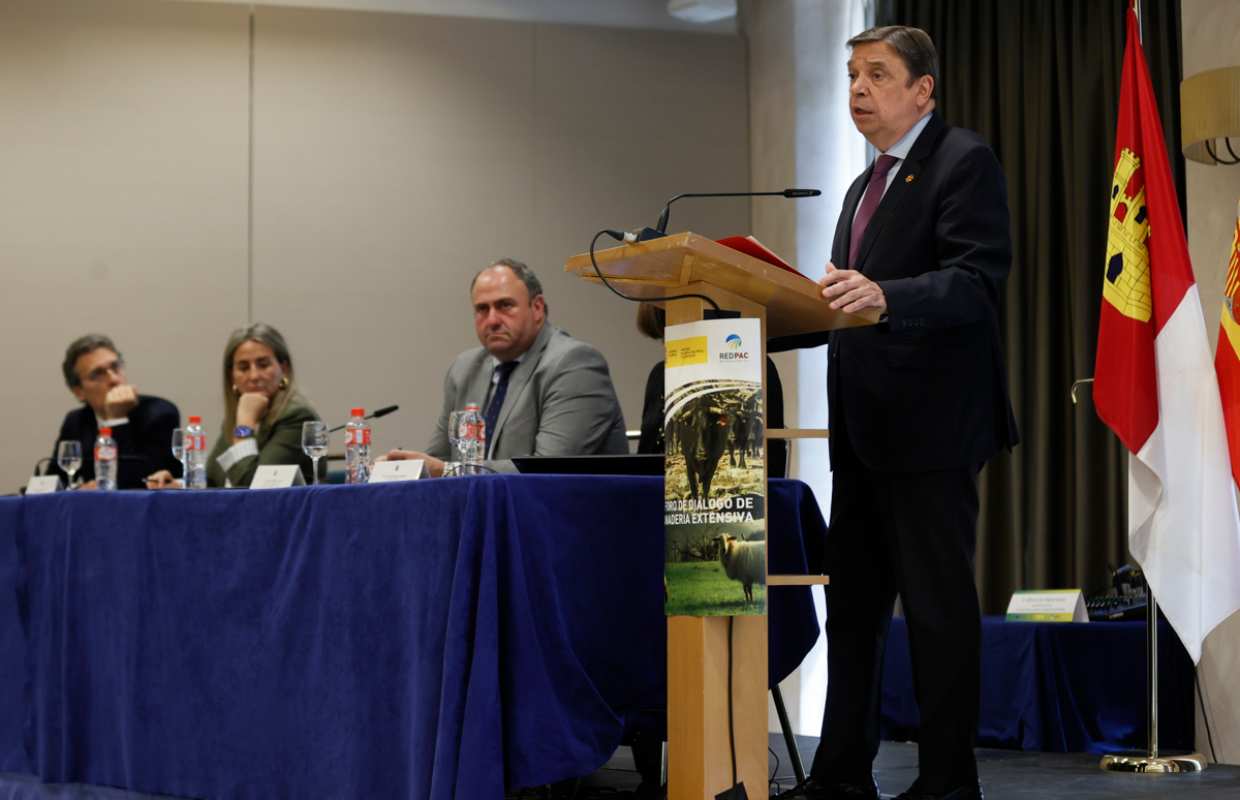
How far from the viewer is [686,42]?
22.4 ft

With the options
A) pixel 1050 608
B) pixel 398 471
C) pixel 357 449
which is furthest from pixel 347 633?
pixel 1050 608

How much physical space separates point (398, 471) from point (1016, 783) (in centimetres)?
155

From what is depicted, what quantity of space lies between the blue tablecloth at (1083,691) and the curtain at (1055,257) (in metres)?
1.28

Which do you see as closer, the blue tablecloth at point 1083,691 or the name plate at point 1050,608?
the blue tablecloth at point 1083,691

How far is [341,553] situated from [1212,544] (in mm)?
2071

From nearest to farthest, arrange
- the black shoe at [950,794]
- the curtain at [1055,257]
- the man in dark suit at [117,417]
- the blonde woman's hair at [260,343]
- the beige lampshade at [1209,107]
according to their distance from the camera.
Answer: the black shoe at [950,794]
the beige lampshade at [1209,107]
the blonde woman's hair at [260,343]
the man in dark suit at [117,417]
the curtain at [1055,257]

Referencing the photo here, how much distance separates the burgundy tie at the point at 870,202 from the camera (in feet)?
8.89

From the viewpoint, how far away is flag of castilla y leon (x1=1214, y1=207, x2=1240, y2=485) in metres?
3.46

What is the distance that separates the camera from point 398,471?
2705 millimetres

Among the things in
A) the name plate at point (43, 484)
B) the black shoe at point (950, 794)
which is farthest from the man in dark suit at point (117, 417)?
the black shoe at point (950, 794)

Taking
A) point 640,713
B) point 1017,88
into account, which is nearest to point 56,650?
point 640,713

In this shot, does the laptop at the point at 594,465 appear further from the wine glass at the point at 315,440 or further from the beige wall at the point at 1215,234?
the beige wall at the point at 1215,234

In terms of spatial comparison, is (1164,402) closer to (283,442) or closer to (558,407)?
(558,407)

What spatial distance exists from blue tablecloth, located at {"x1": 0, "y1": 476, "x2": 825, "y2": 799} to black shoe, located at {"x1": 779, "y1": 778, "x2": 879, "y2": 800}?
0.30m
